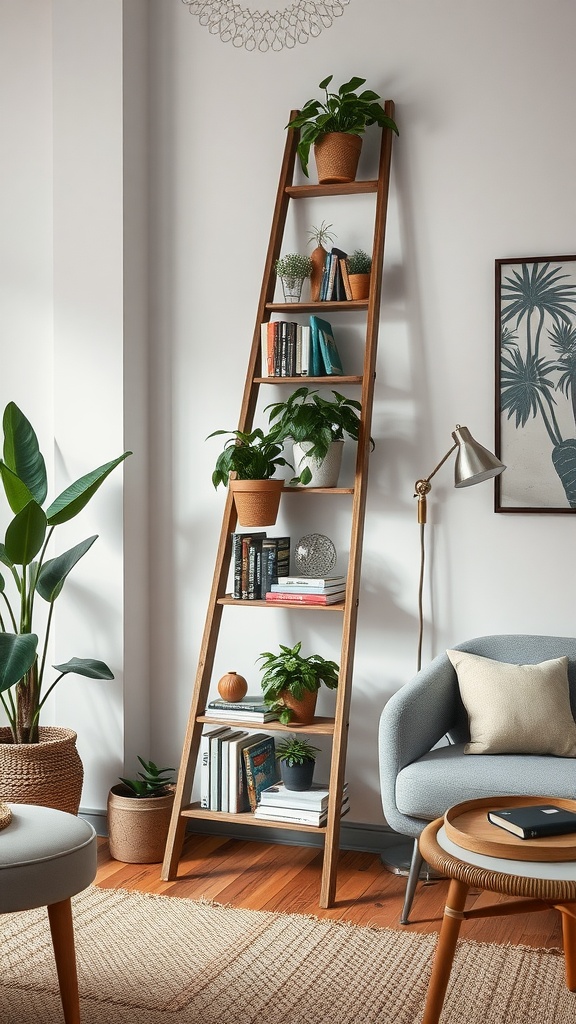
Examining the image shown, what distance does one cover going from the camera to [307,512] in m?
3.57

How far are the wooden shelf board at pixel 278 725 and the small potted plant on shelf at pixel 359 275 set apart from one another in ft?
4.52

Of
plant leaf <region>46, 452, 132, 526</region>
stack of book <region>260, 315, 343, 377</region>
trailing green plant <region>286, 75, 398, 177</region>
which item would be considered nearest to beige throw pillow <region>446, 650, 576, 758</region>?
stack of book <region>260, 315, 343, 377</region>

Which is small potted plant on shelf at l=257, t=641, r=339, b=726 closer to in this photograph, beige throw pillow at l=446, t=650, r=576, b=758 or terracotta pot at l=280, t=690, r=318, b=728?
terracotta pot at l=280, t=690, r=318, b=728

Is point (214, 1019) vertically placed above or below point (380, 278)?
below

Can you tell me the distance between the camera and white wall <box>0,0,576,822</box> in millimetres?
3307

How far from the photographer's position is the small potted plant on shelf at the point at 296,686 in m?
3.19

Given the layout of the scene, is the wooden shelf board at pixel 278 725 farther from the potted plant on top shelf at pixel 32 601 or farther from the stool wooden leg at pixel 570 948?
the stool wooden leg at pixel 570 948

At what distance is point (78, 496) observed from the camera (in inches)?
133

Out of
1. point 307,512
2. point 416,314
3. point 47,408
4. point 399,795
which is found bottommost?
point 399,795

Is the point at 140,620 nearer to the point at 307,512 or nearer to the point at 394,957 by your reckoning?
the point at 307,512

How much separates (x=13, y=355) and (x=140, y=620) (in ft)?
3.73

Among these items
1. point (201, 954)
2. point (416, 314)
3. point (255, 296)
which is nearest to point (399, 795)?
point (201, 954)

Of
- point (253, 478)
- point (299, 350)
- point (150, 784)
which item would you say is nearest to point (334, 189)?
point (299, 350)

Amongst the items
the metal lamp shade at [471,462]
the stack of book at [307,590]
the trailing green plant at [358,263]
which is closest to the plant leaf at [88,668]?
the stack of book at [307,590]
